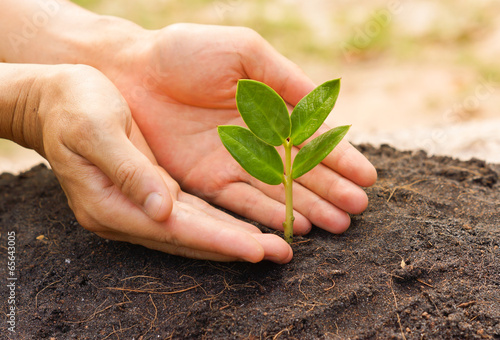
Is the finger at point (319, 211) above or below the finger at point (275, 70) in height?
below

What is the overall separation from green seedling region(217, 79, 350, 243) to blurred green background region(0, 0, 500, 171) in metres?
1.99

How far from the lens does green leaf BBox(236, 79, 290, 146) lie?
1.11 metres

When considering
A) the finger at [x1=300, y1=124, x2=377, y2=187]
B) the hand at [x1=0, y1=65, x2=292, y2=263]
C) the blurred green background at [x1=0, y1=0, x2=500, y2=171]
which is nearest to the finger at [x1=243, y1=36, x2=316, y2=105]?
the finger at [x1=300, y1=124, x2=377, y2=187]

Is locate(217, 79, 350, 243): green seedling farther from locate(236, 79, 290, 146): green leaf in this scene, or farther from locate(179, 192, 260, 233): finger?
locate(179, 192, 260, 233): finger

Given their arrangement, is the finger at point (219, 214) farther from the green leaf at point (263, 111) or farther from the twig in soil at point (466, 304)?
the twig in soil at point (466, 304)

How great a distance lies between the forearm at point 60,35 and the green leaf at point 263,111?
0.80 meters

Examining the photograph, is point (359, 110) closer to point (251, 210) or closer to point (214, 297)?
point (251, 210)

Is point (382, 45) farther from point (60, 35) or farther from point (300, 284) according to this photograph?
point (300, 284)

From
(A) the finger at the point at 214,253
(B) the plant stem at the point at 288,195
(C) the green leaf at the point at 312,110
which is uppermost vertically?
(C) the green leaf at the point at 312,110

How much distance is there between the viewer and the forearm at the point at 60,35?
5.76ft

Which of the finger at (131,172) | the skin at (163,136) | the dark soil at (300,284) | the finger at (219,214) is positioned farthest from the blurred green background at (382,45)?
the finger at (131,172)

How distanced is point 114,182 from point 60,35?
94 cm

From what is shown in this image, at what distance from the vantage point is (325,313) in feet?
3.49

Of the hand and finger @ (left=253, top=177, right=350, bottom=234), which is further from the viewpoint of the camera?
finger @ (left=253, top=177, right=350, bottom=234)
